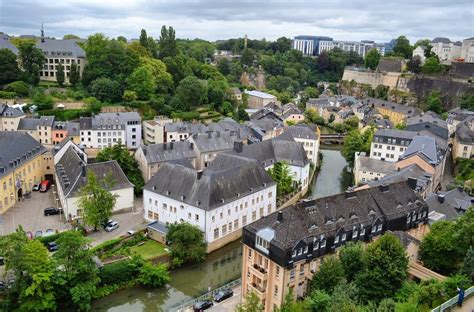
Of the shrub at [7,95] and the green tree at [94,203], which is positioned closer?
the green tree at [94,203]

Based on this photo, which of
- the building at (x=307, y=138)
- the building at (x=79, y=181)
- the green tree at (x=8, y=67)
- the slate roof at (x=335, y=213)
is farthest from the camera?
the green tree at (x=8, y=67)

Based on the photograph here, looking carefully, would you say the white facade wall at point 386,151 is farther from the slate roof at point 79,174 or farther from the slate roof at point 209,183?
the slate roof at point 79,174

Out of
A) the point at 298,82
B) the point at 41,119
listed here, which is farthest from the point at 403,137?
the point at 298,82

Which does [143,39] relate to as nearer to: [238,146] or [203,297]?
[238,146]

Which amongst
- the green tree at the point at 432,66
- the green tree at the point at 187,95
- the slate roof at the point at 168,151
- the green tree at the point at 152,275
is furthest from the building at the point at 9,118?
the green tree at the point at 432,66

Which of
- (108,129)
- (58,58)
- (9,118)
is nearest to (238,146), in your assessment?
(108,129)

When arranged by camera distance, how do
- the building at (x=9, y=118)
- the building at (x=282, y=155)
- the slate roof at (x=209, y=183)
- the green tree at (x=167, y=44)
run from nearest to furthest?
the slate roof at (x=209, y=183), the building at (x=282, y=155), the building at (x=9, y=118), the green tree at (x=167, y=44)

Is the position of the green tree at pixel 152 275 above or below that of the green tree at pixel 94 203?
below

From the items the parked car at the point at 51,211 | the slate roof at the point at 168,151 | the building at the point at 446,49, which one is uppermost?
the building at the point at 446,49
